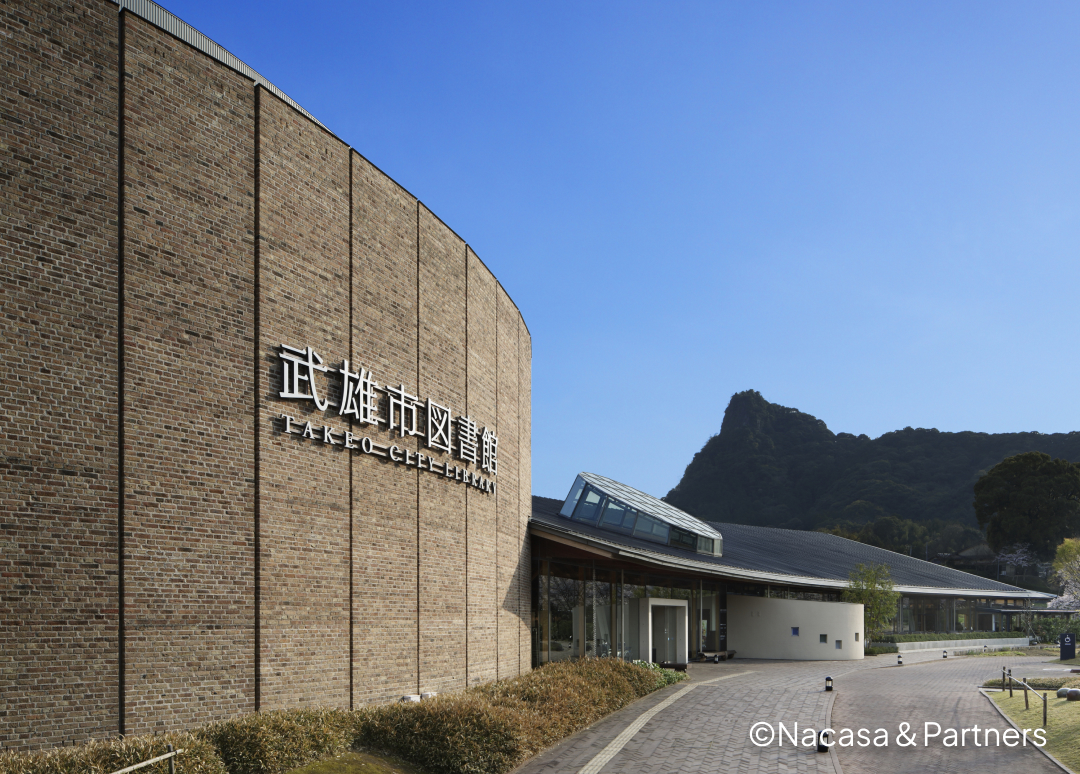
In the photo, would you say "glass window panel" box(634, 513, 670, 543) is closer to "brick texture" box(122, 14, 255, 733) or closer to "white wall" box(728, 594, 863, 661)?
"white wall" box(728, 594, 863, 661)

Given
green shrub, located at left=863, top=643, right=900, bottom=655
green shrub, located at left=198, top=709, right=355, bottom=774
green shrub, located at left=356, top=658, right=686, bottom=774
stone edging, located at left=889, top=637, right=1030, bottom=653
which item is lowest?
stone edging, located at left=889, top=637, right=1030, bottom=653

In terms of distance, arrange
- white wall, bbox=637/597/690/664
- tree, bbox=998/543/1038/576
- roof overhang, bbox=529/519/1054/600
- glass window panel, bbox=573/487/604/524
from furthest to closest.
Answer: tree, bbox=998/543/1038/576 < glass window panel, bbox=573/487/604/524 < white wall, bbox=637/597/690/664 < roof overhang, bbox=529/519/1054/600

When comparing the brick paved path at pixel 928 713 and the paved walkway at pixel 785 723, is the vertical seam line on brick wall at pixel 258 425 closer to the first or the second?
the paved walkway at pixel 785 723

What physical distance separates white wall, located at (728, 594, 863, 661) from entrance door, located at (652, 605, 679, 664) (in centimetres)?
928

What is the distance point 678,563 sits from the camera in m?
27.1

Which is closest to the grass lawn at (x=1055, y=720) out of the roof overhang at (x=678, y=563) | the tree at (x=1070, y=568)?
the roof overhang at (x=678, y=563)

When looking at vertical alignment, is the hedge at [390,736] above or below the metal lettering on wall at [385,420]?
below

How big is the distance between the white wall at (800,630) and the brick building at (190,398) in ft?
76.7

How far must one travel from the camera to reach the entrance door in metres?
29.5

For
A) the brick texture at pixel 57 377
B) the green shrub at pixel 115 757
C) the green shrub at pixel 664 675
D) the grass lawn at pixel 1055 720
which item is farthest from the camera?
the green shrub at pixel 664 675

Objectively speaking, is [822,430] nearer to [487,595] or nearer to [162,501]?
[487,595]

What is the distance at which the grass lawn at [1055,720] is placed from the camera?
14.0 m

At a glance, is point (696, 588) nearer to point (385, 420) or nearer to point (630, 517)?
point (630, 517)

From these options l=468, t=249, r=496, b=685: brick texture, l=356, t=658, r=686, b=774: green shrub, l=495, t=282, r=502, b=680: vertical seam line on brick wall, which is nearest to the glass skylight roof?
l=495, t=282, r=502, b=680: vertical seam line on brick wall
